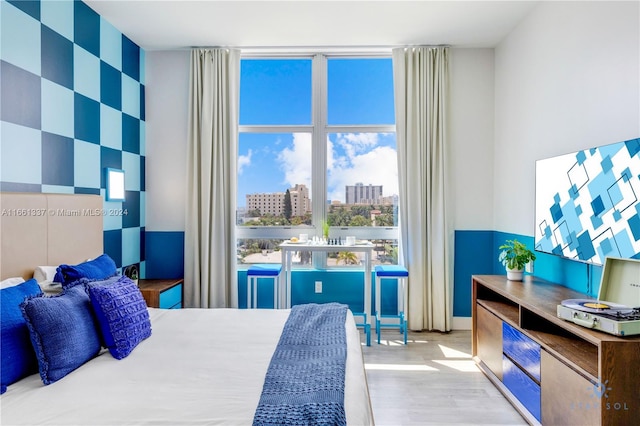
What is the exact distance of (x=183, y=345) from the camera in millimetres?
1878

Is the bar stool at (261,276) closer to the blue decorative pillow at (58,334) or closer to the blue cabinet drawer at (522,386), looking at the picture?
the blue decorative pillow at (58,334)

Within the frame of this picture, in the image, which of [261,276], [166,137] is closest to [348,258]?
[261,276]

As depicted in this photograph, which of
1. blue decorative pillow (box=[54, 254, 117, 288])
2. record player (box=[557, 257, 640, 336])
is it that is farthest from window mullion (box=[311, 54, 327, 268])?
record player (box=[557, 257, 640, 336])

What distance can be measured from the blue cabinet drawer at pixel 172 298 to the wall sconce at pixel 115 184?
3.19ft

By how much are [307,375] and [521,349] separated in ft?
4.89

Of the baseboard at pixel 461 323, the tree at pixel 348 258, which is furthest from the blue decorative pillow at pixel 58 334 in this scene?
the baseboard at pixel 461 323

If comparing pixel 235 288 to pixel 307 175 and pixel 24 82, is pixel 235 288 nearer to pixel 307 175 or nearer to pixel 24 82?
pixel 307 175

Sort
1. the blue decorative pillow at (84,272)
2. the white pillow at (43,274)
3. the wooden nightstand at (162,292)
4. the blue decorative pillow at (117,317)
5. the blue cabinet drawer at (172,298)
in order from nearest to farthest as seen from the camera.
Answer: the blue decorative pillow at (117,317)
the blue decorative pillow at (84,272)
the white pillow at (43,274)
the wooden nightstand at (162,292)
the blue cabinet drawer at (172,298)

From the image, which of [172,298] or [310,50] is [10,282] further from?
[310,50]

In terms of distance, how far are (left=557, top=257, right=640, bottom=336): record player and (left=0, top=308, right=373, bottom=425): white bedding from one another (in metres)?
1.06

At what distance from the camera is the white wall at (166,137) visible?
153 inches

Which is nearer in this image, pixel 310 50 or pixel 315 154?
pixel 310 50

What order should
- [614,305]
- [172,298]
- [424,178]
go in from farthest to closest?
1. [424,178]
2. [172,298]
3. [614,305]

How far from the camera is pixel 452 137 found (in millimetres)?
3807
